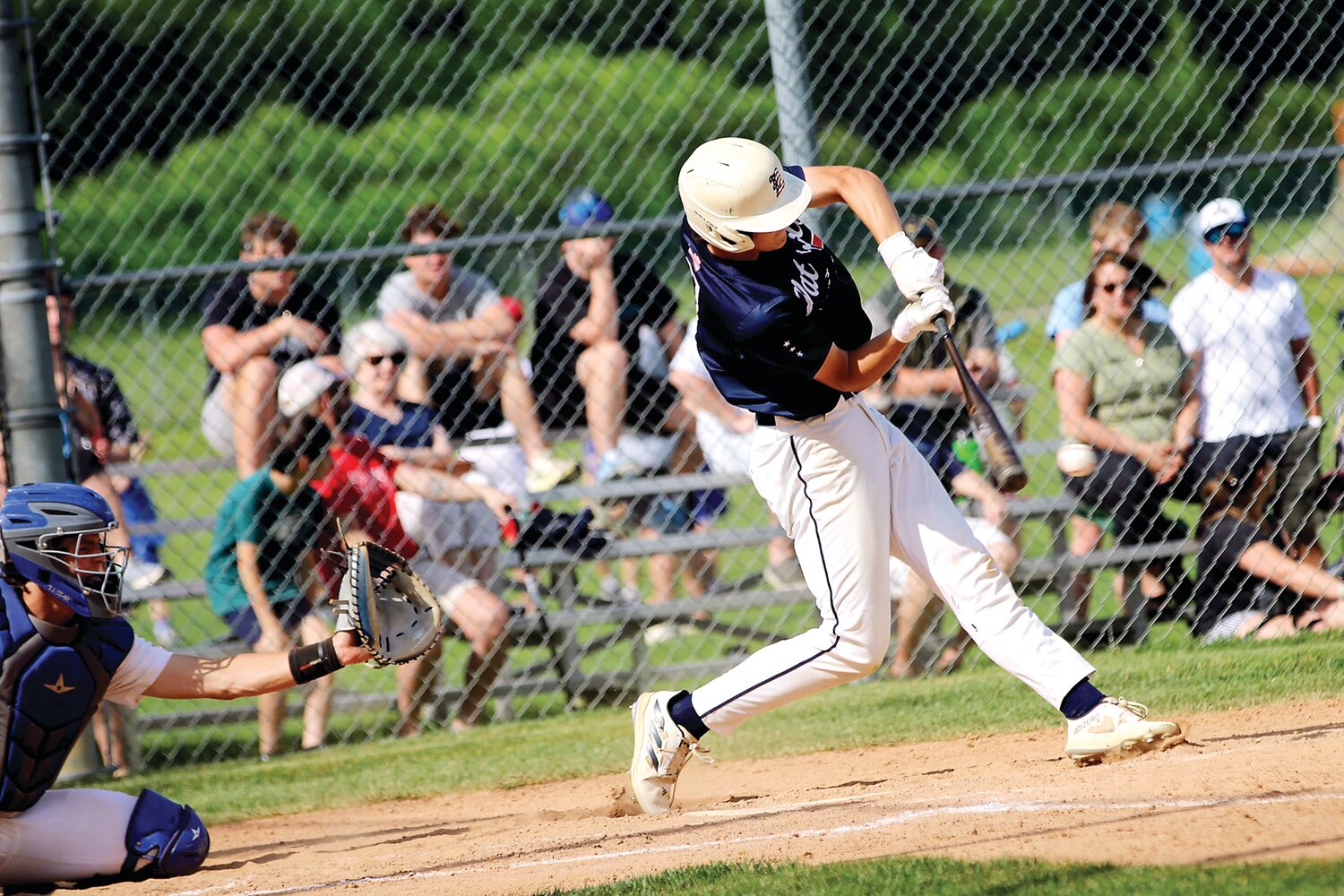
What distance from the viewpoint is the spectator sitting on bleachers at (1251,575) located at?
5.73m

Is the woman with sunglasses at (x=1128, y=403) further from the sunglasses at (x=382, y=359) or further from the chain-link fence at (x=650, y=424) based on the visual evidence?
the sunglasses at (x=382, y=359)

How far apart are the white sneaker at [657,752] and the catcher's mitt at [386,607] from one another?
0.62m

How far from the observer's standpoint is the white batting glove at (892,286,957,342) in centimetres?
351

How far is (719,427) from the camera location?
6.49 m

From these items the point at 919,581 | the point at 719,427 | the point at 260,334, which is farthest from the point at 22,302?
the point at 919,581

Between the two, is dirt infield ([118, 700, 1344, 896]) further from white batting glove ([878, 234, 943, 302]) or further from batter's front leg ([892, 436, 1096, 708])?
white batting glove ([878, 234, 943, 302])

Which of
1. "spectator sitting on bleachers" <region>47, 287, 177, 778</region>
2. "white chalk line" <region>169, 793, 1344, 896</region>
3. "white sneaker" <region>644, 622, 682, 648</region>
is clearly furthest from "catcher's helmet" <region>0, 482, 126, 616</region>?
"white sneaker" <region>644, 622, 682, 648</region>

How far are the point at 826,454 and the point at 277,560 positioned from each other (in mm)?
2791

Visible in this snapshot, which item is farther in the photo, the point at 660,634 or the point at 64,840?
the point at 660,634

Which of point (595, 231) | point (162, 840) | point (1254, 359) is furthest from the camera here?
point (1254, 359)

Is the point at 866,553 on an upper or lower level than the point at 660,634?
upper

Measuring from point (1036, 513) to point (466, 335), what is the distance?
247 cm

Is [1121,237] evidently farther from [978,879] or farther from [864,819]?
[978,879]

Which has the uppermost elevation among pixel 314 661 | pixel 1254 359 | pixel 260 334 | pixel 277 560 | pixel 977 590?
pixel 1254 359
